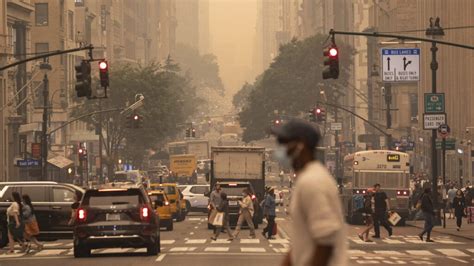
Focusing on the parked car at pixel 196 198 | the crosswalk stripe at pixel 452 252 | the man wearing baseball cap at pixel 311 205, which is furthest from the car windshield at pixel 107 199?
the parked car at pixel 196 198

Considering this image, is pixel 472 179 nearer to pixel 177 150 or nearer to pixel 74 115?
pixel 74 115

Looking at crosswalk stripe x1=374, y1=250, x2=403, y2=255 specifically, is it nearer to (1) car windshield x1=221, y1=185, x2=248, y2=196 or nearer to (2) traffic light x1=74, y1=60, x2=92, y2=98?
(2) traffic light x1=74, y1=60, x2=92, y2=98

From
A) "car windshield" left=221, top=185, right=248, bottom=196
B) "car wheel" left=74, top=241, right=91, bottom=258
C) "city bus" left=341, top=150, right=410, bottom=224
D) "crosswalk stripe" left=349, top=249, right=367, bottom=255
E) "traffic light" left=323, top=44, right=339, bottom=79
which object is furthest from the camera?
"city bus" left=341, top=150, right=410, bottom=224

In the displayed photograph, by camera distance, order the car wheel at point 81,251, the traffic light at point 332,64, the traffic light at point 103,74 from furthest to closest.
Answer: the traffic light at point 103,74 < the traffic light at point 332,64 < the car wheel at point 81,251

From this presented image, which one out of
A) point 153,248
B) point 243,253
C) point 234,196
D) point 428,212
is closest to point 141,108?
point 234,196

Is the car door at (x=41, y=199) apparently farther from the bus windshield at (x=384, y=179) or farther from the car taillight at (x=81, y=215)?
the bus windshield at (x=384, y=179)

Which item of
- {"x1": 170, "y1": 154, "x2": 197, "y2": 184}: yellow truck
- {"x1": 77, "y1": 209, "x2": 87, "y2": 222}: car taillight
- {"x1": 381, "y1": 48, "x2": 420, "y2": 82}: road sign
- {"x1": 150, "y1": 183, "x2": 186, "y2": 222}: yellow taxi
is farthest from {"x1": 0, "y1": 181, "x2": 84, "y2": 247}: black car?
{"x1": 170, "y1": 154, "x2": 197, "y2": 184}: yellow truck

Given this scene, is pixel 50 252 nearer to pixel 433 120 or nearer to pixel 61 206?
pixel 61 206

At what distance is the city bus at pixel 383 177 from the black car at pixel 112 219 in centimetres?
2512

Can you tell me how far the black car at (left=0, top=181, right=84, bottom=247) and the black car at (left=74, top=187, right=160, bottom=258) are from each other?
7.44 metres

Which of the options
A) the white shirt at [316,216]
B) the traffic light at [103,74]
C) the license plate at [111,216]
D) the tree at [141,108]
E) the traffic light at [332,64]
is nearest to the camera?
the white shirt at [316,216]

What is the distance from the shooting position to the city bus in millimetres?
54438

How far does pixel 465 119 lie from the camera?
100 m

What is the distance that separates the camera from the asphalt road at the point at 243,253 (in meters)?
29.0
